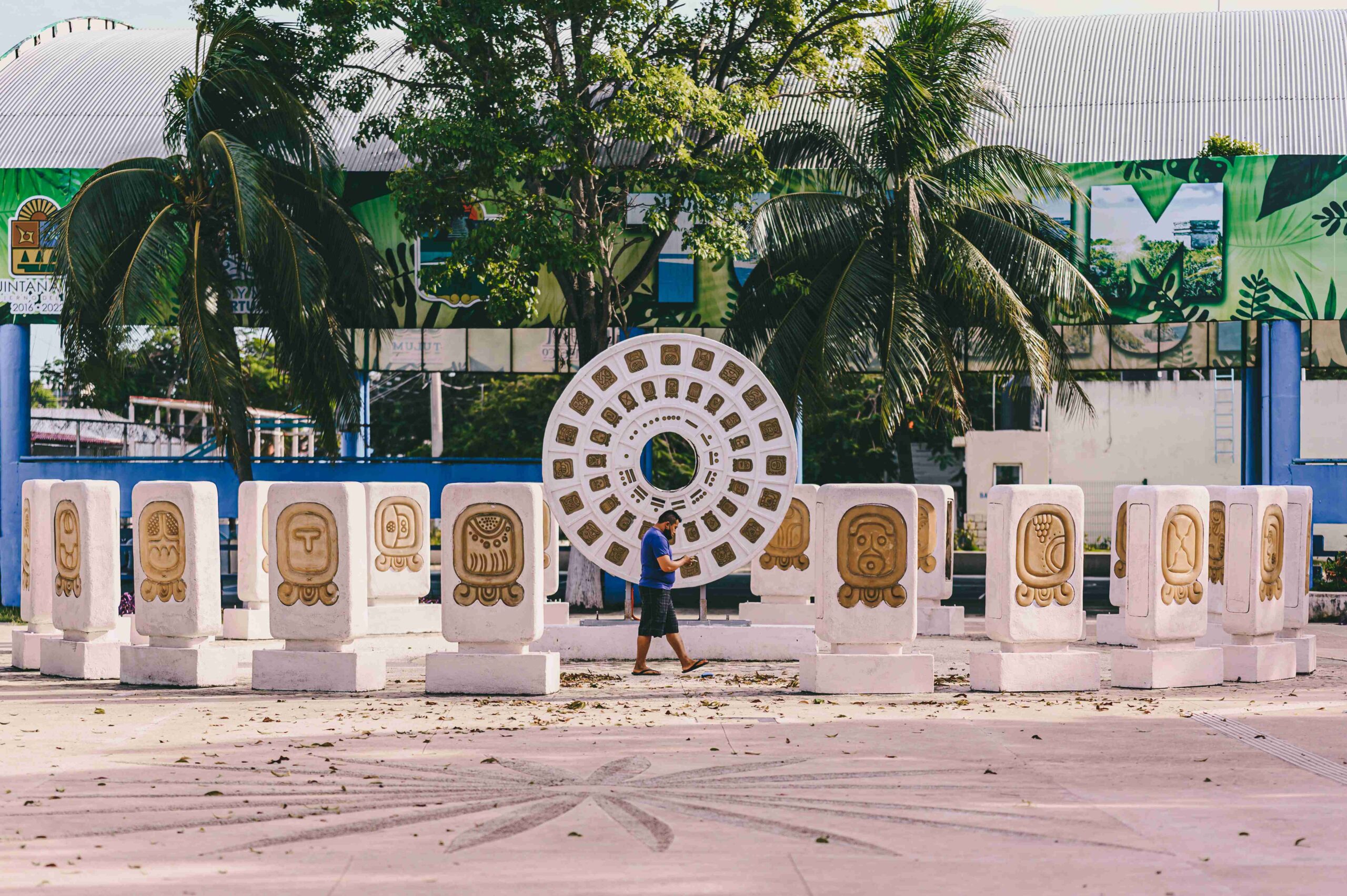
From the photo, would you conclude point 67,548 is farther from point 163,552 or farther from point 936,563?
point 936,563

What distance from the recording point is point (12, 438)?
82.0 ft

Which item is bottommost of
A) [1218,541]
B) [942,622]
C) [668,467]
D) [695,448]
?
[942,622]

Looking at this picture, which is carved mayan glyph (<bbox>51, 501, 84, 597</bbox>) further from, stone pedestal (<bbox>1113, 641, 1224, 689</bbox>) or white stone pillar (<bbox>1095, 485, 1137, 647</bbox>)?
white stone pillar (<bbox>1095, 485, 1137, 647</bbox>)

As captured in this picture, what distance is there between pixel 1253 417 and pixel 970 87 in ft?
26.0

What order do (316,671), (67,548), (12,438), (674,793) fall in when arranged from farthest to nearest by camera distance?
1. (12,438)
2. (67,548)
3. (316,671)
4. (674,793)

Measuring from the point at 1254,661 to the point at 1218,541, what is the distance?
1244 millimetres

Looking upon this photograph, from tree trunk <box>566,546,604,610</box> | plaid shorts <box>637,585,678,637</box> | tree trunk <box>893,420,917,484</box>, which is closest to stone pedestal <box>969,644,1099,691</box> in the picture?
plaid shorts <box>637,585,678,637</box>

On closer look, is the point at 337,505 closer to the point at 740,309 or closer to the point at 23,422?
the point at 740,309

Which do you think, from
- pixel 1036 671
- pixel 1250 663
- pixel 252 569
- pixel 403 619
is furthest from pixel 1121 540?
pixel 252 569

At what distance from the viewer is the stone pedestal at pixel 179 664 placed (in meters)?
13.7

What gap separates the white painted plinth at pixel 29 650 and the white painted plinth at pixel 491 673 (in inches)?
194

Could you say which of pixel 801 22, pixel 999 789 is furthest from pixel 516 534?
pixel 801 22

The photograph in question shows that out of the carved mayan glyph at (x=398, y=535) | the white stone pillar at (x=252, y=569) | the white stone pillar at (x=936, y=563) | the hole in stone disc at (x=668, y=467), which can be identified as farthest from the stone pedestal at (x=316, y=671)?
the hole in stone disc at (x=668, y=467)

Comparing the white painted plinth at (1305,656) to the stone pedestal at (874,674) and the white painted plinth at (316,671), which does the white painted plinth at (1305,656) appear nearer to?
the stone pedestal at (874,674)
